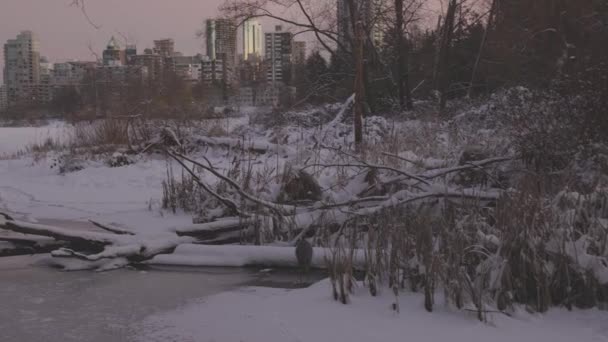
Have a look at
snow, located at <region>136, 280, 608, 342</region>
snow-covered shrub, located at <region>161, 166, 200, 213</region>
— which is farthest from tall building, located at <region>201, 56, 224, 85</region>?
snow, located at <region>136, 280, 608, 342</region>

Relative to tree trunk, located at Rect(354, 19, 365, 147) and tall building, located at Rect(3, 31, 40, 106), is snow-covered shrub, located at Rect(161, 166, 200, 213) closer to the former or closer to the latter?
tree trunk, located at Rect(354, 19, 365, 147)

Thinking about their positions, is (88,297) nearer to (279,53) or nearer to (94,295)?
(94,295)

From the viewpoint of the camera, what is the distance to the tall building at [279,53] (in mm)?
24727

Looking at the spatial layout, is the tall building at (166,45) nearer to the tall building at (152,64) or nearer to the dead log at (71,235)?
the tall building at (152,64)

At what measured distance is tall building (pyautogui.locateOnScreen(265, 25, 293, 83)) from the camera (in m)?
24.7

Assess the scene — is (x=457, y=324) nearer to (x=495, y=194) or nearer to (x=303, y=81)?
(x=495, y=194)

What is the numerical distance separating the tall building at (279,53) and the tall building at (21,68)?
1711cm

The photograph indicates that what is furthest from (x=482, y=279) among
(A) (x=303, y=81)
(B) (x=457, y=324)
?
(A) (x=303, y=81)

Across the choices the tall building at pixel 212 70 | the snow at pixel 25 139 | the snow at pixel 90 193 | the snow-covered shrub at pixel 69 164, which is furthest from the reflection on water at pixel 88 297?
the tall building at pixel 212 70

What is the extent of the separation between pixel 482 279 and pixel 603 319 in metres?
0.85

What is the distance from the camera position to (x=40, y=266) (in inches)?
265

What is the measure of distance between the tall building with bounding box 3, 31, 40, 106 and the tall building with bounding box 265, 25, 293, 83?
17107 millimetres

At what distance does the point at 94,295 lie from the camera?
18.2 ft

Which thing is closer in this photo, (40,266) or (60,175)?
(40,266)
